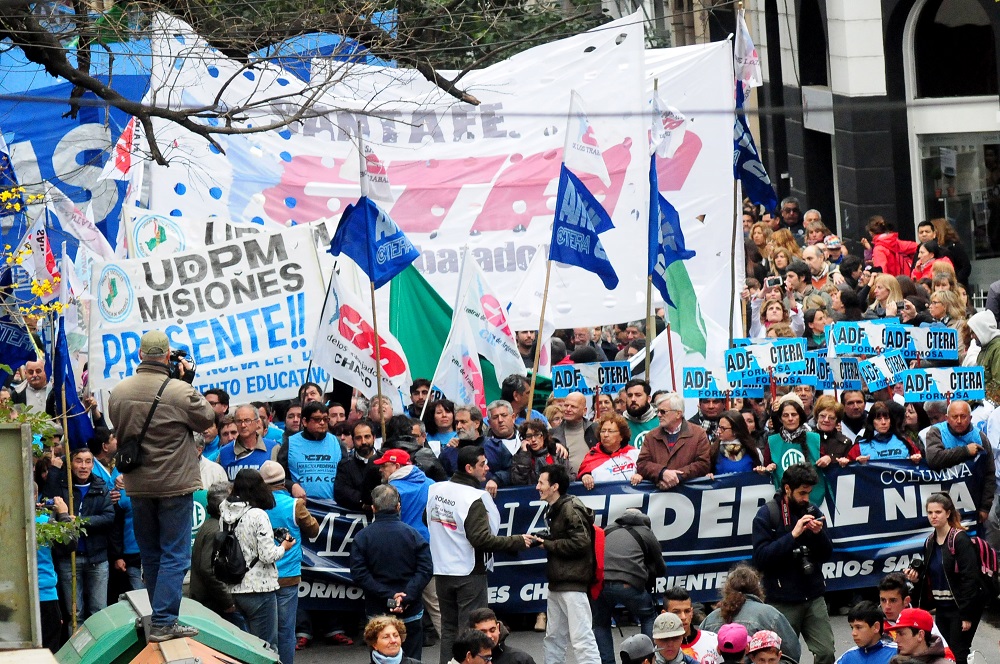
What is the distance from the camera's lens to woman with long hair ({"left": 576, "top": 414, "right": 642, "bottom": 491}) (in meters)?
12.6

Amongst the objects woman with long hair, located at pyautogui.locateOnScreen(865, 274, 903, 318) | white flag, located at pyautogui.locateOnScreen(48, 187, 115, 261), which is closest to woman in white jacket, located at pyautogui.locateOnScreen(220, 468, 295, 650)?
white flag, located at pyautogui.locateOnScreen(48, 187, 115, 261)

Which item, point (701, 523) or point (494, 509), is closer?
point (494, 509)

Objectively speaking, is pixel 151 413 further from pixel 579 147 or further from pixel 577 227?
pixel 579 147

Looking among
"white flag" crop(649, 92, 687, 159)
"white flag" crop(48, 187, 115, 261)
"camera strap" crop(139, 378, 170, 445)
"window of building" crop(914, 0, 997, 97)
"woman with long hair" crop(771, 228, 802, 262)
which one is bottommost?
"camera strap" crop(139, 378, 170, 445)

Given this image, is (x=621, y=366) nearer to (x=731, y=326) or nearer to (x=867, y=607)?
(x=731, y=326)

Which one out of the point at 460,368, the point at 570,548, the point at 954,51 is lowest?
the point at 570,548

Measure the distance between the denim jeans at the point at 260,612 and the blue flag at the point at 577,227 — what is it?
4.39m

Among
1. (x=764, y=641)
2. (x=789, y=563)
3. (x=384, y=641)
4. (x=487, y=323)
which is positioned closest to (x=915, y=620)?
(x=764, y=641)

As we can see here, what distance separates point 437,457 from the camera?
13.1 meters

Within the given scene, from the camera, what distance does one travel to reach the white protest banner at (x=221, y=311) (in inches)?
569

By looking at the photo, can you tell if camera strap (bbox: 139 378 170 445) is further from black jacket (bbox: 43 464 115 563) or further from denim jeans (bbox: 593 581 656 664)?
denim jeans (bbox: 593 581 656 664)

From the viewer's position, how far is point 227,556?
1082 cm

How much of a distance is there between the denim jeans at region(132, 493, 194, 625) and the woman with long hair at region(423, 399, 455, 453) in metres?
4.51

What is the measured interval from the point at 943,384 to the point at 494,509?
364cm
